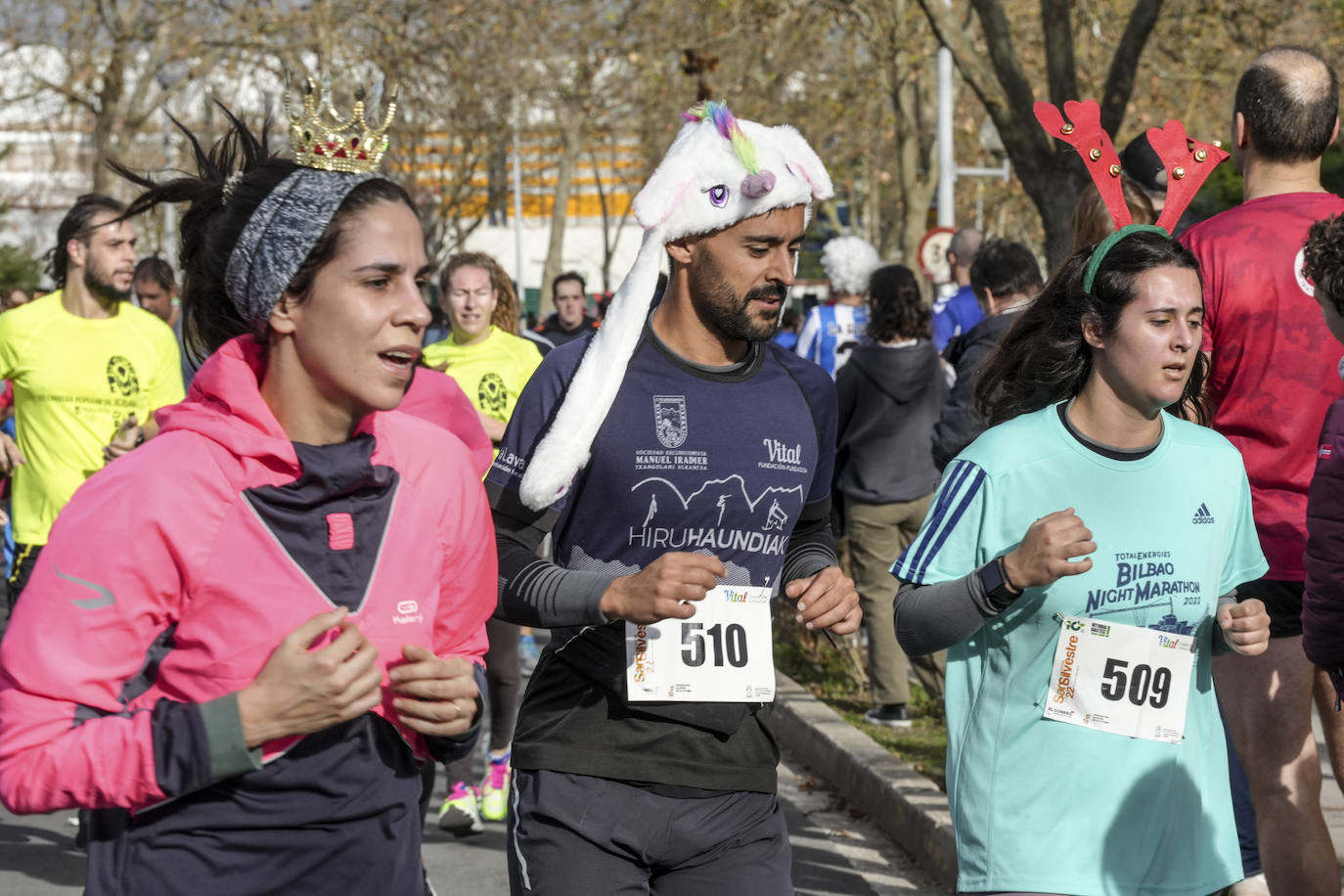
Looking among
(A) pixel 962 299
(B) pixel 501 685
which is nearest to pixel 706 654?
(B) pixel 501 685

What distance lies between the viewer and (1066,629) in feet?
11.2

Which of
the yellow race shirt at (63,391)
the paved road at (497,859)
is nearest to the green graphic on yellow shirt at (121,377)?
the yellow race shirt at (63,391)

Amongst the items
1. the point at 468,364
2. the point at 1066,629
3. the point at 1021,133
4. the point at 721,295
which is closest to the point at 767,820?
the point at 1066,629

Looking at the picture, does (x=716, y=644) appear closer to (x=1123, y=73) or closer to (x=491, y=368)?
(x=491, y=368)

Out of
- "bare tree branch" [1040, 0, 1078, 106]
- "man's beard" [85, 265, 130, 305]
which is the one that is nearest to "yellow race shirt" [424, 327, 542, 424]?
"man's beard" [85, 265, 130, 305]

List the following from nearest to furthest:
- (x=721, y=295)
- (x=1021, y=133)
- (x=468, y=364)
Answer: (x=721, y=295) < (x=468, y=364) < (x=1021, y=133)

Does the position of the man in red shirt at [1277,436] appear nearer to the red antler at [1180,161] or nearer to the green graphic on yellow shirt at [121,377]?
the red antler at [1180,161]

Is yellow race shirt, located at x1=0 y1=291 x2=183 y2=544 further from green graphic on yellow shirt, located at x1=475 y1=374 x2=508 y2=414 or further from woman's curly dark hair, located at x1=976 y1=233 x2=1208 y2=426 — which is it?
woman's curly dark hair, located at x1=976 y1=233 x2=1208 y2=426

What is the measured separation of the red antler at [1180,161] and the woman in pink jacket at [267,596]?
2.06 meters

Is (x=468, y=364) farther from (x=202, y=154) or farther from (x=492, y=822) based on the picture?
(x=202, y=154)

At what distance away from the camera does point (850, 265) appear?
10.5m

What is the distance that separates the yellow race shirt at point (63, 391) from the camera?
23.1 feet

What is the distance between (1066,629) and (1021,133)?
23.2ft

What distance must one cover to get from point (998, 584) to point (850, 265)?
730cm
